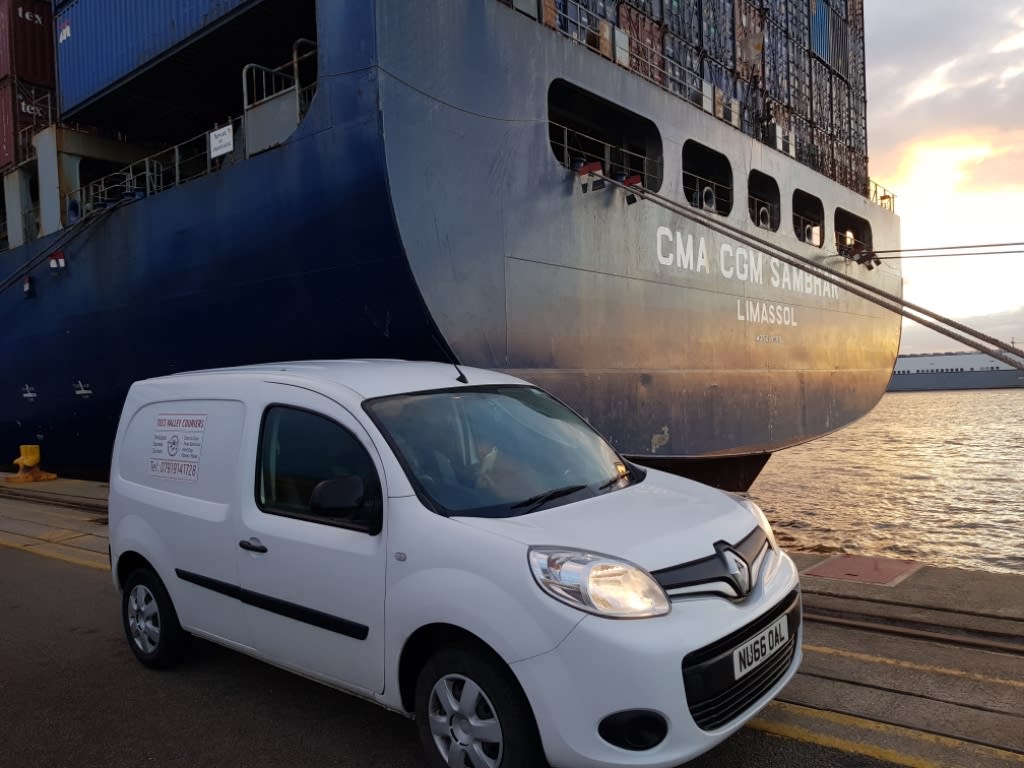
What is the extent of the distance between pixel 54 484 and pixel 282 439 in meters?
11.1

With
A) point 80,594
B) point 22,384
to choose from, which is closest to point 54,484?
point 22,384

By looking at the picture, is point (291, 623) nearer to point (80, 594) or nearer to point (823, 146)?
point (80, 594)

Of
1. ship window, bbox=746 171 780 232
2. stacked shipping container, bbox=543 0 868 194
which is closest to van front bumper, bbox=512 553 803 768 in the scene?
stacked shipping container, bbox=543 0 868 194

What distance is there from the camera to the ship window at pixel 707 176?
1378 cm

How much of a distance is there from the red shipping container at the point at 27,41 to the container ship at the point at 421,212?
0.05 meters

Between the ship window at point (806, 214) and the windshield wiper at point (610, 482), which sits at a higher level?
the ship window at point (806, 214)

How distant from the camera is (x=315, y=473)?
3.35 m

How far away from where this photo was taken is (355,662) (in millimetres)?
3039

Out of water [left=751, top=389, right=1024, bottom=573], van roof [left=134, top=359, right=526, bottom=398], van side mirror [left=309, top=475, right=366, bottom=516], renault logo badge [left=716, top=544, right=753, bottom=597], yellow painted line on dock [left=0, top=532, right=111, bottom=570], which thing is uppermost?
van roof [left=134, top=359, right=526, bottom=398]

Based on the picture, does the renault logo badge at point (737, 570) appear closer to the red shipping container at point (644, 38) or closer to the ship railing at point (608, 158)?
the ship railing at point (608, 158)

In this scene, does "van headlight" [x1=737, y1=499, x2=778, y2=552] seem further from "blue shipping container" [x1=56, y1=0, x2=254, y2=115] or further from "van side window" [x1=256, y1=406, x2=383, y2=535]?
"blue shipping container" [x1=56, y1=0, x2=254, y2=115]

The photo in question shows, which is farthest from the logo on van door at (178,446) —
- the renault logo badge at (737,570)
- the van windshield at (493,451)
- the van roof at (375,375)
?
the renault logo badge at (737,570)

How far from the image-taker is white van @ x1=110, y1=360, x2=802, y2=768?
247 centimetres

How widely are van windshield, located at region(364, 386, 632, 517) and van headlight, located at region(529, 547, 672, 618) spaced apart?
397 millimetres
